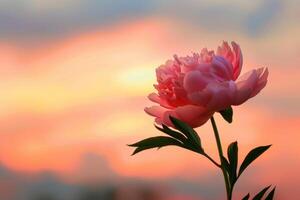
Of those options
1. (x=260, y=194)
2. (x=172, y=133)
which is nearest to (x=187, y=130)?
(x=172, y=133)

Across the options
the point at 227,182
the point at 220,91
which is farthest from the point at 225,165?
the point at 220,91

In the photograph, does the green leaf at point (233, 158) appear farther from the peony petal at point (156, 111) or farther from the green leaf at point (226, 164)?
the peony petal at point (156, 111)

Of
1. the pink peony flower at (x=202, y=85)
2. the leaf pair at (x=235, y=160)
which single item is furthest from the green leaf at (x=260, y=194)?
the pink peony flower at (x=202, y=85)

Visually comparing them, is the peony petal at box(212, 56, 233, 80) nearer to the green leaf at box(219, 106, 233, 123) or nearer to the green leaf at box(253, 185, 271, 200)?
the green leaf at box(219, 106, 233, 123)

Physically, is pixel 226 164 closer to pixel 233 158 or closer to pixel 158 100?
pixel 233 158

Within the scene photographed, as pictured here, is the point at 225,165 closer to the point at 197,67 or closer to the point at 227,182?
the point at 227,182

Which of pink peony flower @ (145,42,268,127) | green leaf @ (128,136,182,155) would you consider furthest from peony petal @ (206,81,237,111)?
green leaf @ (128,136,182,155)
